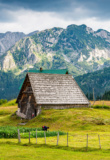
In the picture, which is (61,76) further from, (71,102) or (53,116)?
(53,116)

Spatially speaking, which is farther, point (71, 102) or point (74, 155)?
point (71, 102)

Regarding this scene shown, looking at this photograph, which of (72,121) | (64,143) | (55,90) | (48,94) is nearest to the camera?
(64,143)

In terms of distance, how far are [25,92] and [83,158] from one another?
145 feet

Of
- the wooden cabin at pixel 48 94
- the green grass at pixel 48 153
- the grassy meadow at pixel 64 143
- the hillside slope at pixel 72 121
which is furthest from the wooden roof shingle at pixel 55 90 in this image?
the green grass at pixel 48 153

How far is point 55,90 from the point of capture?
205 feet

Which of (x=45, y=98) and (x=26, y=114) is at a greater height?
(x=45, y=98)

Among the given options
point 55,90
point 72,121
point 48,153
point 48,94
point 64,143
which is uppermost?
point 55,90

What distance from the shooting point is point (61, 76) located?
67438 millimetres

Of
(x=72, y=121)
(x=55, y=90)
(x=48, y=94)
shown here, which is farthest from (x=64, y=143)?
(x=55, y=90)

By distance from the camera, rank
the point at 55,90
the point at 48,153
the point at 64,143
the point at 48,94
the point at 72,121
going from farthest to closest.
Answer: the point at 55,90 → the point at 48,94 → the point at 72,121 → the point at 64,143 → the point at 48,153

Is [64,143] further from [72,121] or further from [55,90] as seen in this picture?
[55,90]

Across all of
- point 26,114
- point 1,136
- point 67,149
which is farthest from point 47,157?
point 26,114

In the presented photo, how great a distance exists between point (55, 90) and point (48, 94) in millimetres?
2732

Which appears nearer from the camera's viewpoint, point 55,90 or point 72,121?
point 72,121
